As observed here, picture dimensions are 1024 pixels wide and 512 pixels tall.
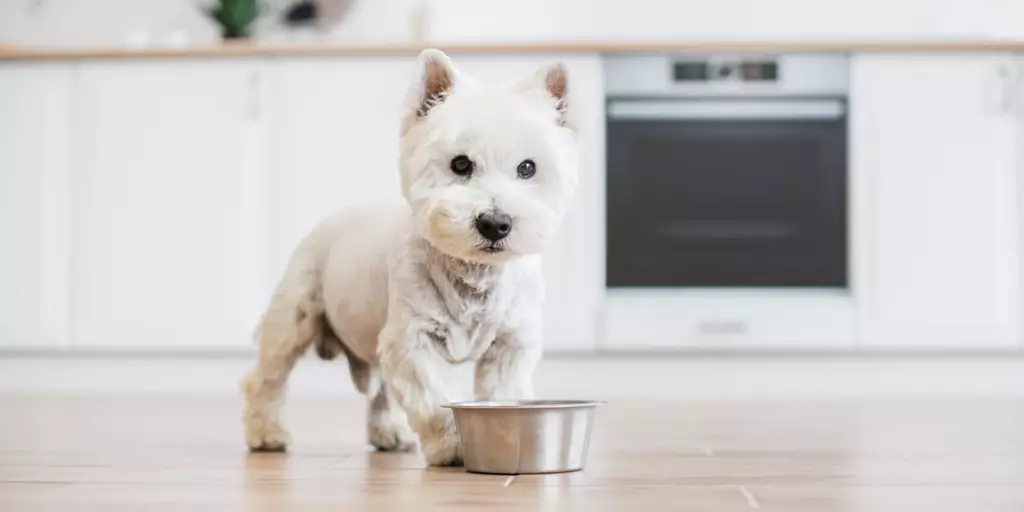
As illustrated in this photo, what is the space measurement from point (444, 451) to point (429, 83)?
1.78 ft

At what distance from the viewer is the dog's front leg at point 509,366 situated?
80.7 inches

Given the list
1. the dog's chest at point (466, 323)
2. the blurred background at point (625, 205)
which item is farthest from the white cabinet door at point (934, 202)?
the dog's chest at point (466, 323)

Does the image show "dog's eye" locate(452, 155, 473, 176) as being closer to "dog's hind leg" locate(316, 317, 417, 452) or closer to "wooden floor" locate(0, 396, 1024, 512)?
"wooden floor" locate(0, 396, 1024, 512)

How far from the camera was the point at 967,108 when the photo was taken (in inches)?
166

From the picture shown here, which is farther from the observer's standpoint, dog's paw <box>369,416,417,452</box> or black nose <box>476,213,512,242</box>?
dog's paw <box>369,416,417,452</box>

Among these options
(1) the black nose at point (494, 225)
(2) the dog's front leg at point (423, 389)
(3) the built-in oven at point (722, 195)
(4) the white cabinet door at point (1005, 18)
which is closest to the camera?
(1) the black nose at point (494, 225)

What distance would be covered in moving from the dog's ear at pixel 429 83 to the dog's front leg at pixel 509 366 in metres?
0.36

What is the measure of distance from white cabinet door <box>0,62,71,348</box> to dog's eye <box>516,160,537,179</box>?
2.82 m

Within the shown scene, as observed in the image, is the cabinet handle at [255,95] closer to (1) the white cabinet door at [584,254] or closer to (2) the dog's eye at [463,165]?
(1) the white cabinet door at [584,254]

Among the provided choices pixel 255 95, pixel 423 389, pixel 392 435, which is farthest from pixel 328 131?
pixel 423 389

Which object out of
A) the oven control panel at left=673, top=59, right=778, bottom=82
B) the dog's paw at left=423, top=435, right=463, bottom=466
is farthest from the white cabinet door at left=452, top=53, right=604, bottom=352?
the dog's paw at left=423, top=435, right=463, bottom=466

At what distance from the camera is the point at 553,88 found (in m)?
1.99

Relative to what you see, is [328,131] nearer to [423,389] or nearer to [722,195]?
[722,195]

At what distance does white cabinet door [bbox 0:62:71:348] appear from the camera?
4.30m
